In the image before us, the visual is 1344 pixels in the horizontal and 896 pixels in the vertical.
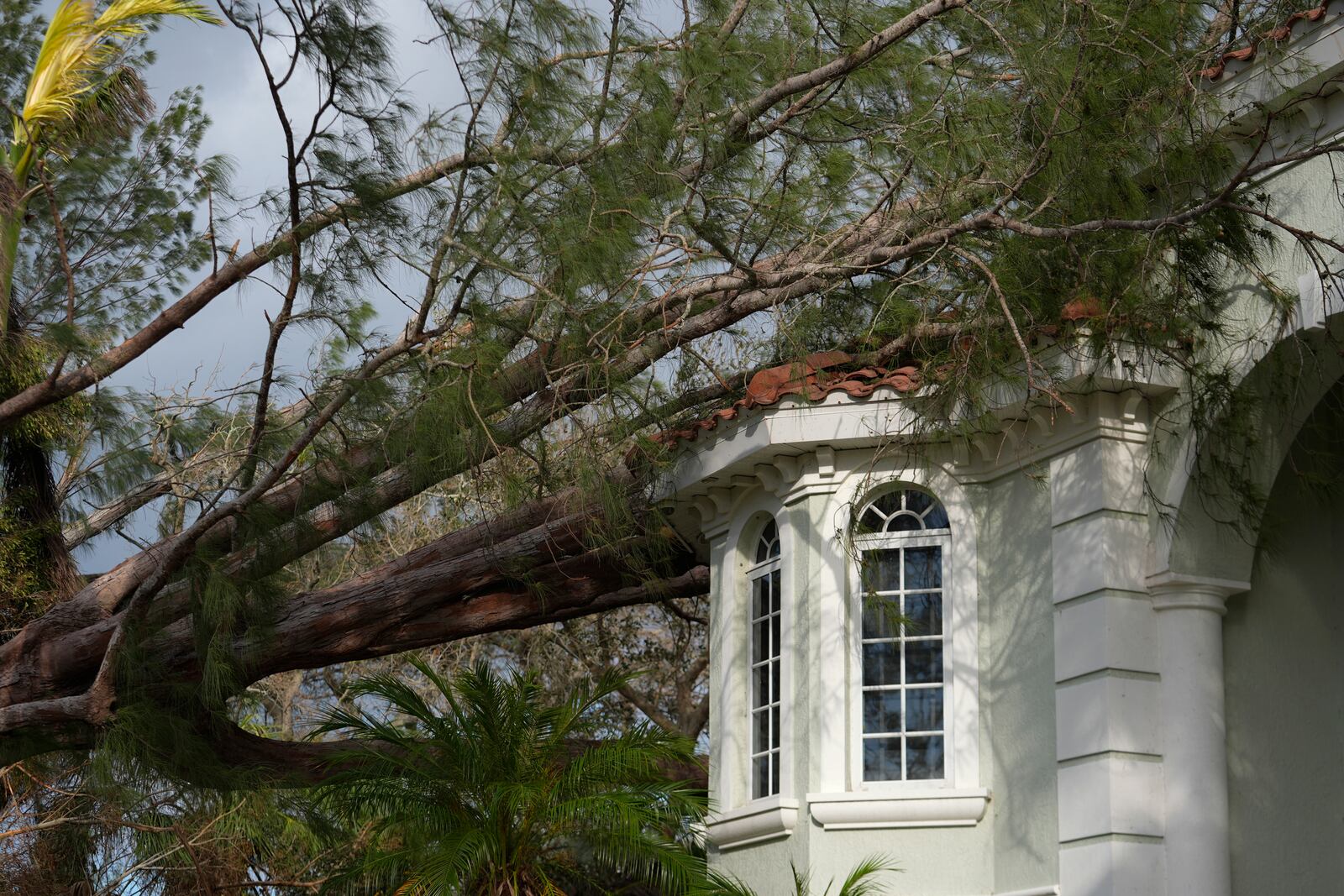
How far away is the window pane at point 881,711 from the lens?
9.93 m

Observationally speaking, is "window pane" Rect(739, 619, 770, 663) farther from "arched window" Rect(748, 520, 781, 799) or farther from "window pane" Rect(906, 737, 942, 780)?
"window pane" Rect(906, 737, 942, 780)

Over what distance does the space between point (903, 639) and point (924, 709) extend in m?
0.47

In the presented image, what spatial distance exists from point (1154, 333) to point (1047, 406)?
2.97 feet

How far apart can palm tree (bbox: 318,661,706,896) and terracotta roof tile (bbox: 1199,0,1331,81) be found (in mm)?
5618

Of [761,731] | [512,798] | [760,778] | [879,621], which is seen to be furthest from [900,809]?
[512,798]

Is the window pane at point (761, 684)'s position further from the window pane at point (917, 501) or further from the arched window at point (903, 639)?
the window pane at point (917, 501)

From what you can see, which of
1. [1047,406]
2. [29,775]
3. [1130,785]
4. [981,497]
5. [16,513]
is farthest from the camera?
[16,513]

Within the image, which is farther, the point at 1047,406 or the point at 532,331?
the point at 532,331

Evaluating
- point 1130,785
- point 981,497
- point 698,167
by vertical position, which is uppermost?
point 698,167

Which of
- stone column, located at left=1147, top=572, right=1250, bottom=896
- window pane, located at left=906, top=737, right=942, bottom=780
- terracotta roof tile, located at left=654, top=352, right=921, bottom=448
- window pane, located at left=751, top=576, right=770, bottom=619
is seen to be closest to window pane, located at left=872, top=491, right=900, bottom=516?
terracotta roof tile, located at left=654, top=352, right=921, bottom=448

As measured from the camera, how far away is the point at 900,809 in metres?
9.56

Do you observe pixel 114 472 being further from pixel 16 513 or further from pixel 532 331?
pixel 532 331

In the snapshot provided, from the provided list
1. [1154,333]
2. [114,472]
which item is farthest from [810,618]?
[114,472]

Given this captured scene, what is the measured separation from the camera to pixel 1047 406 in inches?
372
